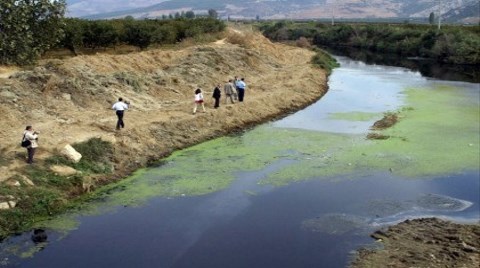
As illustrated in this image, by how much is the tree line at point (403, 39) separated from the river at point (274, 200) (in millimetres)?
42623

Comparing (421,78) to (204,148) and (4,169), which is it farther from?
(4,169)

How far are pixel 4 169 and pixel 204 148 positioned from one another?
37.3 feet

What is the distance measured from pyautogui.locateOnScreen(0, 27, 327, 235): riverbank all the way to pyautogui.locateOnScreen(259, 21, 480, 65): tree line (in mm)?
31094

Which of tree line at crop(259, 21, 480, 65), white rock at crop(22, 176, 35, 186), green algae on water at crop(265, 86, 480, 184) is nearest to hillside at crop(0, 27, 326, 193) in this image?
white rock at crop(22, 176, 35, 186)

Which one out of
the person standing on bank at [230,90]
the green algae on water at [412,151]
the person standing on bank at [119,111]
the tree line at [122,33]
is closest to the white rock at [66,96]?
the person standing on bank at [119,111]

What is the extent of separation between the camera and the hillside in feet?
89.8

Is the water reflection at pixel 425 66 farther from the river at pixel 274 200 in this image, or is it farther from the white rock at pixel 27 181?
the white rock at pixel 27 181

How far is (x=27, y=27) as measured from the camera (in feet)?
75.6

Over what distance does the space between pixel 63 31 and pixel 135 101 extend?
9.71 meters

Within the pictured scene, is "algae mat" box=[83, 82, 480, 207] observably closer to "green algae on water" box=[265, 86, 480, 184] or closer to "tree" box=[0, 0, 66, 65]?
"green algae on water" box=[265, 86, 480, 184]

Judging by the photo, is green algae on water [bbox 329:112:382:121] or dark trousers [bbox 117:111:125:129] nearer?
dark trousers [bbox 117:111:125:129]

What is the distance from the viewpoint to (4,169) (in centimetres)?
2239

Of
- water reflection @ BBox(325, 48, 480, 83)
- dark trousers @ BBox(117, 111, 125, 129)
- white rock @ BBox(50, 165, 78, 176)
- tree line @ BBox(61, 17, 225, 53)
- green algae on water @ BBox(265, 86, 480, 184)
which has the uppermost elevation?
tree line @ BBox(61, 17, 225, 53)

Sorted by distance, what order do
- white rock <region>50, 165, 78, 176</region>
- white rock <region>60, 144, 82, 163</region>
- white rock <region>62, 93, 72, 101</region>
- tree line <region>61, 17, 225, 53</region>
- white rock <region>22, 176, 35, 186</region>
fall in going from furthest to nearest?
tree line <region>61, 17, 225, 53</region> < white rock <region>62, 93, 72, 101</region> < white rock <region>60, 144, 82, 163</region> < white rock <region>50, 165, 78, 176</region> < white rock <region>22, 176, 35, 186</region>
